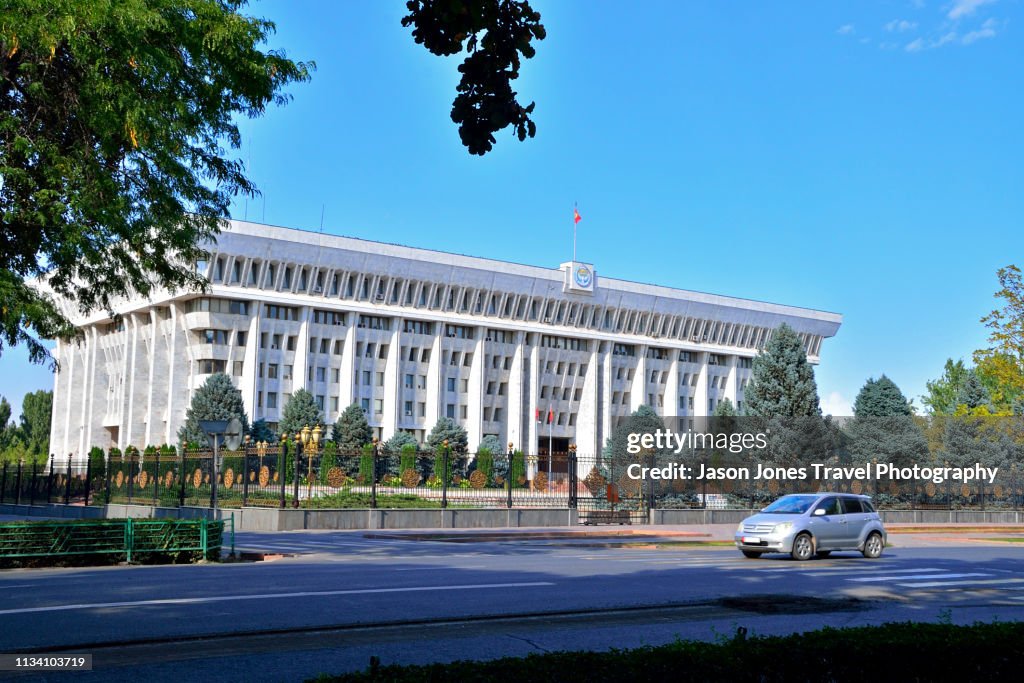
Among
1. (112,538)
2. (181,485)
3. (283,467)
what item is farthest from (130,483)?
(112,538)

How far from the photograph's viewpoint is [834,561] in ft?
70.4

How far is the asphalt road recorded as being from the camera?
9352 millimetres

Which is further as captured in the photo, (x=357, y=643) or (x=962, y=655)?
(x=357, y=643)

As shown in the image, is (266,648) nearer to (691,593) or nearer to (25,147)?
(691,593)

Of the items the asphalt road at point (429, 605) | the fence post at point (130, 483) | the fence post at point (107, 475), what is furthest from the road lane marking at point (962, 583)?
the fence post at point (107, 475)

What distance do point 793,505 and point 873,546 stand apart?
212 centimetres

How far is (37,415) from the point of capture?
115625 mm

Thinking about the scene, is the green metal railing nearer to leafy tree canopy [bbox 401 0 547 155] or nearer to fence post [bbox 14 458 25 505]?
leafy tree canopy [bbox 401 0 547 155]

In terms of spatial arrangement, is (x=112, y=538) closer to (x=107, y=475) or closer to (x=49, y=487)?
(x=107, y=475)

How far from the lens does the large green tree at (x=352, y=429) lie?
77.4 m

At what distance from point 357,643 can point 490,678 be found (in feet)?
14.1

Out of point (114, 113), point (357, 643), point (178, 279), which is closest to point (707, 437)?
point (178, 279)

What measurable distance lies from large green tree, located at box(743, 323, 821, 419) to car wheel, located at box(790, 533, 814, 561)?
1174 inches

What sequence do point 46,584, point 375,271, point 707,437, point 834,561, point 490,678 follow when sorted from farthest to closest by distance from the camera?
point 375,271
point 707,437
point 834,561
point 46,584
point 490,678
